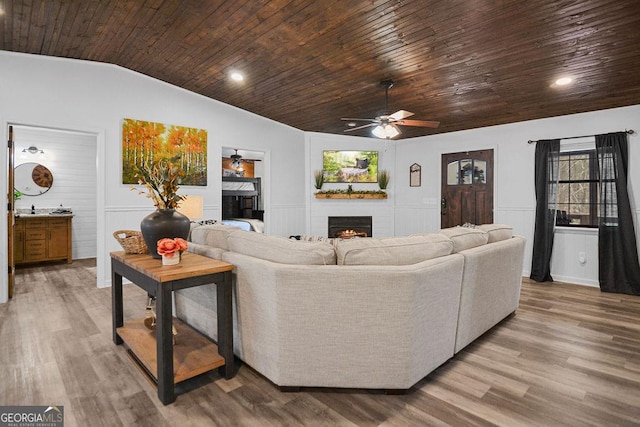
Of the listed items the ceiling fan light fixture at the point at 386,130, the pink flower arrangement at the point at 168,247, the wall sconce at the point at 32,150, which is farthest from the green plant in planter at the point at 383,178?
the wall sconce at the point at 32,150

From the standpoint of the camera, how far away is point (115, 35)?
3678mm

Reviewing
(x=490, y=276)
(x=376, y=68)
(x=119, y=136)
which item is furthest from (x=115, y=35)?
(x=490, y=276)

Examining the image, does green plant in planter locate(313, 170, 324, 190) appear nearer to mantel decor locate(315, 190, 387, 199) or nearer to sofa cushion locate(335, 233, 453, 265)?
mantel decor locate(315, 190, 387, 199)

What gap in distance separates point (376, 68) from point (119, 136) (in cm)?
351

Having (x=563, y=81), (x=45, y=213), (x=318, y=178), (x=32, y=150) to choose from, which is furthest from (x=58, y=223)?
(x=563, y=81)

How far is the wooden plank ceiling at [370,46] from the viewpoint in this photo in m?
2.74

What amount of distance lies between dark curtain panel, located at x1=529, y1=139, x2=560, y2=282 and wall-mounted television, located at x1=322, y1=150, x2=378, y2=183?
2935mm

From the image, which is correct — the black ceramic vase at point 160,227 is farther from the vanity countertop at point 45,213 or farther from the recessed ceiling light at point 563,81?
the vanity countertop at point 45,213

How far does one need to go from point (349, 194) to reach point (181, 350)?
194 inches

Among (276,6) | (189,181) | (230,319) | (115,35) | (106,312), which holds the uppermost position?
(115,35)

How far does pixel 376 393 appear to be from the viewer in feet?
6.74

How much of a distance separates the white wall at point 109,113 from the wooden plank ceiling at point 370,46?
0.19 meters

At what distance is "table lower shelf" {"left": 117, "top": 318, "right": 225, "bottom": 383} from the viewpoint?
2090 mm

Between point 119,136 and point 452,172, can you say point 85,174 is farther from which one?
point 452,172
